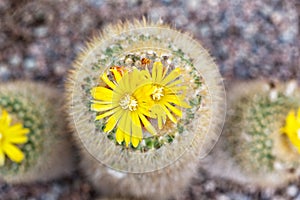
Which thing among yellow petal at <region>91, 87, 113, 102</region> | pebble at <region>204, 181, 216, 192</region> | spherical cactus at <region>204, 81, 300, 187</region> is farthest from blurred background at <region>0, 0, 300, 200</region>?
yellow petal at <region>91, 87, 113, 102</region>

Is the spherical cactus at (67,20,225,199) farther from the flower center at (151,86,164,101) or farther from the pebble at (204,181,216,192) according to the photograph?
the pebble at (204,181,216,192)

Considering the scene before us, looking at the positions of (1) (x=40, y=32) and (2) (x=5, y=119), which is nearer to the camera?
(2) (x=5, y=119)

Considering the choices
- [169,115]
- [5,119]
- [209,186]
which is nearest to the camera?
[169,115]

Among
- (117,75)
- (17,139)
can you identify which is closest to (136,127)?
(117,75)

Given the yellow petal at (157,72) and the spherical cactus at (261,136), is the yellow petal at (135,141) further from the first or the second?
the spherical cactus at (261,136)

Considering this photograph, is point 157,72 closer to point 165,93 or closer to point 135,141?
point 165,93

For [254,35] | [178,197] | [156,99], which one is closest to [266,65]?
[254,35]

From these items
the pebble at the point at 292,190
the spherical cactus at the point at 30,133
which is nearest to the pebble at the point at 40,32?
the spherical cactus at the point at 30,133
